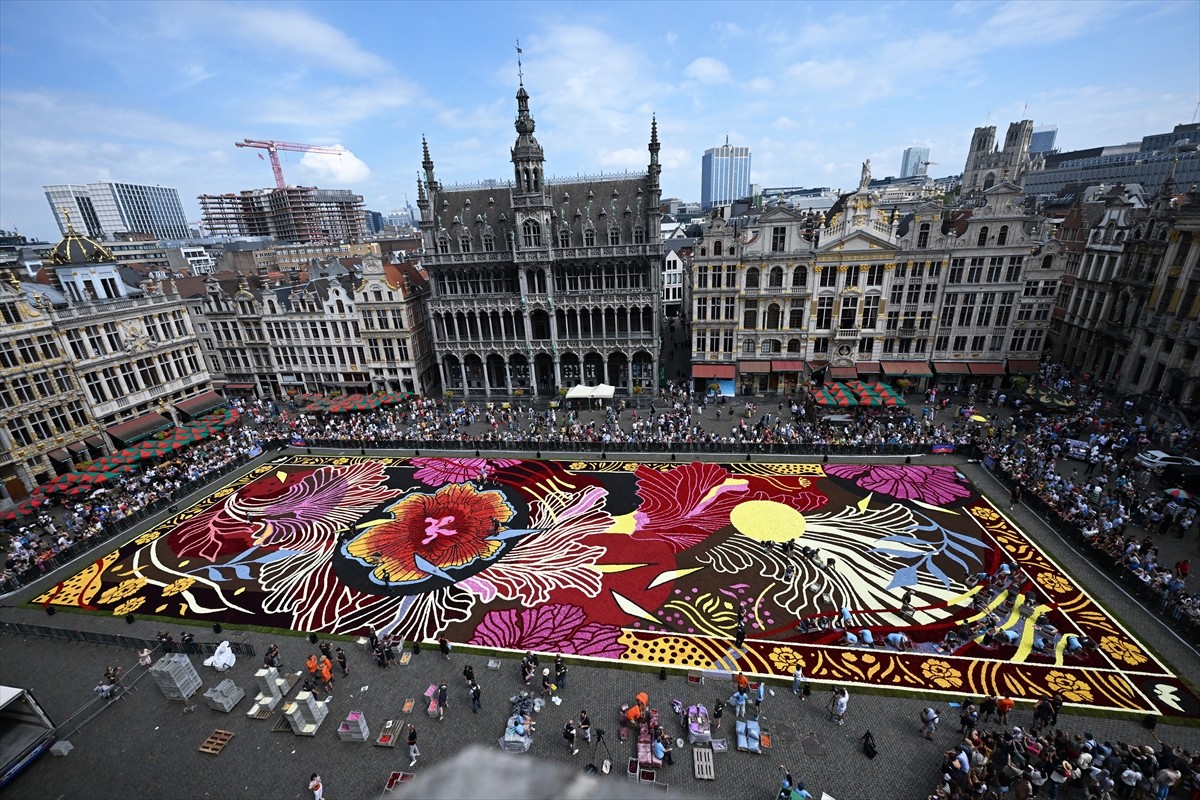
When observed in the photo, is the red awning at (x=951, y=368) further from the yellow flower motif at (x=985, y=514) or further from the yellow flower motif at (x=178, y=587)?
the yellow flower motif at (x=178, y=587)

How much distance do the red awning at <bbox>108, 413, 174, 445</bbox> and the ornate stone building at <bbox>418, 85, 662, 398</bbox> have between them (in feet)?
90.9

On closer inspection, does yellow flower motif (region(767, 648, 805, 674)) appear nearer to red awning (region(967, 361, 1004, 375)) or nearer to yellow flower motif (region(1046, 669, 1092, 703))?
yellow flower motif (region(1046, 669, 1092, 703))

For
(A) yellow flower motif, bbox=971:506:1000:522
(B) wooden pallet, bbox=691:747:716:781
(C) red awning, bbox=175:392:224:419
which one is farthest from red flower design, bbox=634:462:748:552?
(C) red awning, bbox=175:392:224:419

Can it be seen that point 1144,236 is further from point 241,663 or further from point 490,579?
point 241,663

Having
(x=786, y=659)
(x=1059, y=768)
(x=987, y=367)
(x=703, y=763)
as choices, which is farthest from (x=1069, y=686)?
(x=987, y=367)

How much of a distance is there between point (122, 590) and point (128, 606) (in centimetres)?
200

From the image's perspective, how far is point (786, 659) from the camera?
79.3 feet

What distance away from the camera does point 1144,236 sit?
4650cm

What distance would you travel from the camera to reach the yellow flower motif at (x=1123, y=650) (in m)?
23.0

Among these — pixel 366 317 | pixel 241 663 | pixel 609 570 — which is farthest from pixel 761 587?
pixel 366 317

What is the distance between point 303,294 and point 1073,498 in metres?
71.3

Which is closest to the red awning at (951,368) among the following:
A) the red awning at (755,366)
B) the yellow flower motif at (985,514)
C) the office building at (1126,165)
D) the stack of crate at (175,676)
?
the red awning at (755,366)

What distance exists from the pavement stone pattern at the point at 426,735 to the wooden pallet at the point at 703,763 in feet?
0.88

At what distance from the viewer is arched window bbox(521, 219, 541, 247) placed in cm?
5362
